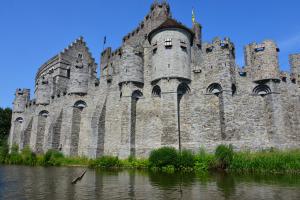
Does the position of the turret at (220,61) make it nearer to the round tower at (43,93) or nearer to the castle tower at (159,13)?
the castle tower at (159,13)

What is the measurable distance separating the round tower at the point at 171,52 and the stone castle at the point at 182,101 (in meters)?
0.09

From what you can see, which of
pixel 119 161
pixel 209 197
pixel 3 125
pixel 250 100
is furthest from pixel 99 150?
pixel 3 125

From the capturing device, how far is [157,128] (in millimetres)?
24609

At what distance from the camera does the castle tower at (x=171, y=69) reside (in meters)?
22.7

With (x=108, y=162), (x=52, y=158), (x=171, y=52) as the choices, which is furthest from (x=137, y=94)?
(x=52, y=158)

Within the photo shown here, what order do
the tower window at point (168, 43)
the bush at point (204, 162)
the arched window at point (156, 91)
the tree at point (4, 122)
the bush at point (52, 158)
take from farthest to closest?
the tree at point (4, 122) < the bush at point (52, 158) < the arched window at point (156, 91) < the tower window at point (168, 43) < the bush at point (204, 162)

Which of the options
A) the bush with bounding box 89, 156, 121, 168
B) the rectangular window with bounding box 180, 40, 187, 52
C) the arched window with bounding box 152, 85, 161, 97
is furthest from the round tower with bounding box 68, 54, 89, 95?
the rectangular window with bounding box 180, 40, 187, 52

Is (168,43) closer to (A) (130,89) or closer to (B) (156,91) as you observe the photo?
(B) (156,91)

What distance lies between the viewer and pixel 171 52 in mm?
24703

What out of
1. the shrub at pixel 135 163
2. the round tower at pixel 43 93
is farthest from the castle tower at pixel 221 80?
the round tower at pixel 43 93

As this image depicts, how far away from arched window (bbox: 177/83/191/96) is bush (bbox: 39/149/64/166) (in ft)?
44.6

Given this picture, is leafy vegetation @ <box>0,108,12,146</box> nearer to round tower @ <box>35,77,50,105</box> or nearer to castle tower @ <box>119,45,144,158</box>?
round tower @ <box>35,77,50,105</box>

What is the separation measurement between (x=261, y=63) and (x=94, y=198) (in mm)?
18664

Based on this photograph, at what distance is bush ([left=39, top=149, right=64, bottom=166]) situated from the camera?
26.7 m
